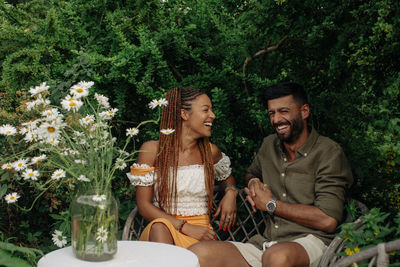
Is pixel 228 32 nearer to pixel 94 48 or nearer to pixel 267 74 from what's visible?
pixel 267 74

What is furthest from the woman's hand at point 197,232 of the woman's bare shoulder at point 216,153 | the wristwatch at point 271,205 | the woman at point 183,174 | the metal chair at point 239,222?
the woman's bare shoulder at point 216,153

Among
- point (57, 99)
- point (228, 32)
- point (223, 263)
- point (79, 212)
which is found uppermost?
point (228, 32)

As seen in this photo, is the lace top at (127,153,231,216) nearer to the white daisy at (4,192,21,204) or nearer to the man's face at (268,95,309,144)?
the man's face at (268,95,309,144)

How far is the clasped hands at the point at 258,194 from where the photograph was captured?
3043 millimetres

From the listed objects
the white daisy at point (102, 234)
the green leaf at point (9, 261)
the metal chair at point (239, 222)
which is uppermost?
the white daisy at point (102, 234)

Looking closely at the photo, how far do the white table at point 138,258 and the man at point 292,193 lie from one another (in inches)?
18.4

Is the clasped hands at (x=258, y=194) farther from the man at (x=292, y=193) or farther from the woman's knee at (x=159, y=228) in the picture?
the woman's knee at (x=159, y=228)

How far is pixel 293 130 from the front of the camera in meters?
3.04

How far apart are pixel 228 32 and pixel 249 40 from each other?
0.75 ft

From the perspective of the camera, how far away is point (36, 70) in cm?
353

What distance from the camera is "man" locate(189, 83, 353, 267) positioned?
2697mm

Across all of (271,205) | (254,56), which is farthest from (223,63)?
(271,205)

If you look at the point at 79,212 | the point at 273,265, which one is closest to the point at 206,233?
the point at 273,265

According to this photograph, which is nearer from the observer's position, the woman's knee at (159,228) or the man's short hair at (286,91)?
the woman's knee at (159,228)
